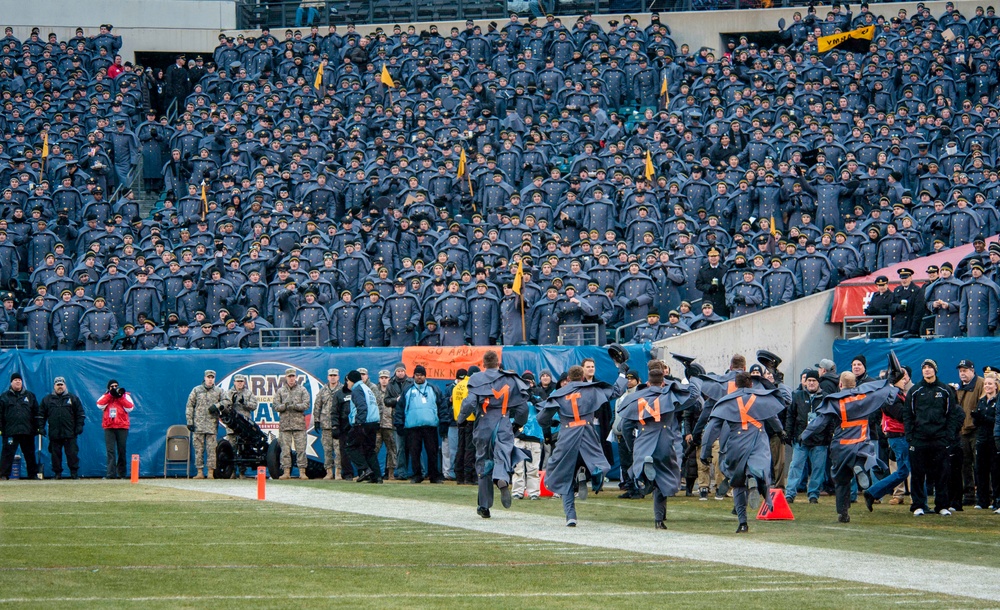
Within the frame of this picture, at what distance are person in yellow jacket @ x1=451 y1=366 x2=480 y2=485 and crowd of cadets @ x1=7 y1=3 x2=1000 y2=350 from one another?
11.2ft

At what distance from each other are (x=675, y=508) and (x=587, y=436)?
3.26 m

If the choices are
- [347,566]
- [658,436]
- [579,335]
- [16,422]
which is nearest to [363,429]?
[579,335]

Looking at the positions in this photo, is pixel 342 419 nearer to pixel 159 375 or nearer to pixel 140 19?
pixel 159 375

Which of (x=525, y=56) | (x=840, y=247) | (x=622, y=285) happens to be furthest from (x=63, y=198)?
(x=840, y=247)

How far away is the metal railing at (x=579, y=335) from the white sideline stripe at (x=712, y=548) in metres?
6.27

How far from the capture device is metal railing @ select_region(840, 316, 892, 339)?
22984mm

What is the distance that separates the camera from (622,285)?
25812 mm

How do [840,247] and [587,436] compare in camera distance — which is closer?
[587,436]

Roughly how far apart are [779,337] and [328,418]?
24.5 ft

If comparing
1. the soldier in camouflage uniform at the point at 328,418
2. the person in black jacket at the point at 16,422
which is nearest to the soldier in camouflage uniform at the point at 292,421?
the soldier in camouflage uniform at the point at 328,418

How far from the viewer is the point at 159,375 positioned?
24.6m

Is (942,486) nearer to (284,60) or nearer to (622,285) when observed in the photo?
(622,285)

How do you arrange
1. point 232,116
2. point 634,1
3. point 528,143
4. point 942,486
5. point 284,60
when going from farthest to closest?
1. point 634,1
2. point 284,60
3. point 232,116
4. point 528,143
5. point 942,486

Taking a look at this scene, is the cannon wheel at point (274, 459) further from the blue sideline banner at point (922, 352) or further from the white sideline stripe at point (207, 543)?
the white sideline stripe at point (207, 543)
